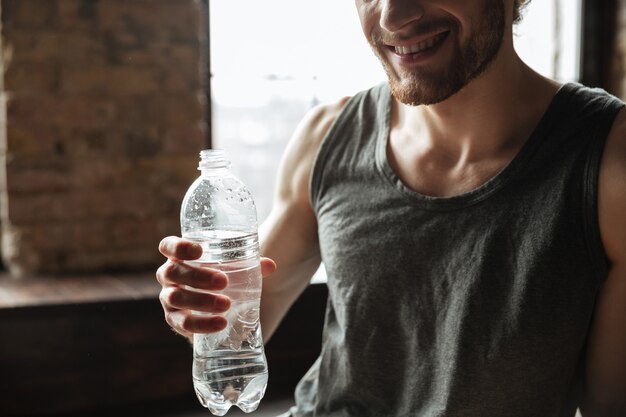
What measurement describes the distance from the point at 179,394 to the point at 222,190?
55.4 inches

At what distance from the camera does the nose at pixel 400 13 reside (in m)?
1.35

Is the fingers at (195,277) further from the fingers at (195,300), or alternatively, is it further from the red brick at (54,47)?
the red brick at (54,47)

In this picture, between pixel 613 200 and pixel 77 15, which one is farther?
pixel 77 15

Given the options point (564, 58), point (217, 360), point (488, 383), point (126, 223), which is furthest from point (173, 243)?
point (564, 58)

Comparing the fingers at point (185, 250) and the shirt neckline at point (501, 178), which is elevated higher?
the shirt neckline at point (501, 178)

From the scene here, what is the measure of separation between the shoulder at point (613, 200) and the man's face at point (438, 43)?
0.29 m

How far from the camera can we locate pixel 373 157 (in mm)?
1520

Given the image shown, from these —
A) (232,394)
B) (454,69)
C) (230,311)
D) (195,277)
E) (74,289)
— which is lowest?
(74,289)

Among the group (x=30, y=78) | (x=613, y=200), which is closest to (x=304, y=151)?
(x=613, y=200)

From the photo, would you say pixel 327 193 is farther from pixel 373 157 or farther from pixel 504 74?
pixel 504 74

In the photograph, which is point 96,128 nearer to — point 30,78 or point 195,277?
point 30,78

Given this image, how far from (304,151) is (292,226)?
0.56 ft

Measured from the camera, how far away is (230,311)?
1316mm

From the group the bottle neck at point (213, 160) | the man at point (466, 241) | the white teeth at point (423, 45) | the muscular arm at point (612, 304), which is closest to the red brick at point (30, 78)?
the man at point (466, 241)
